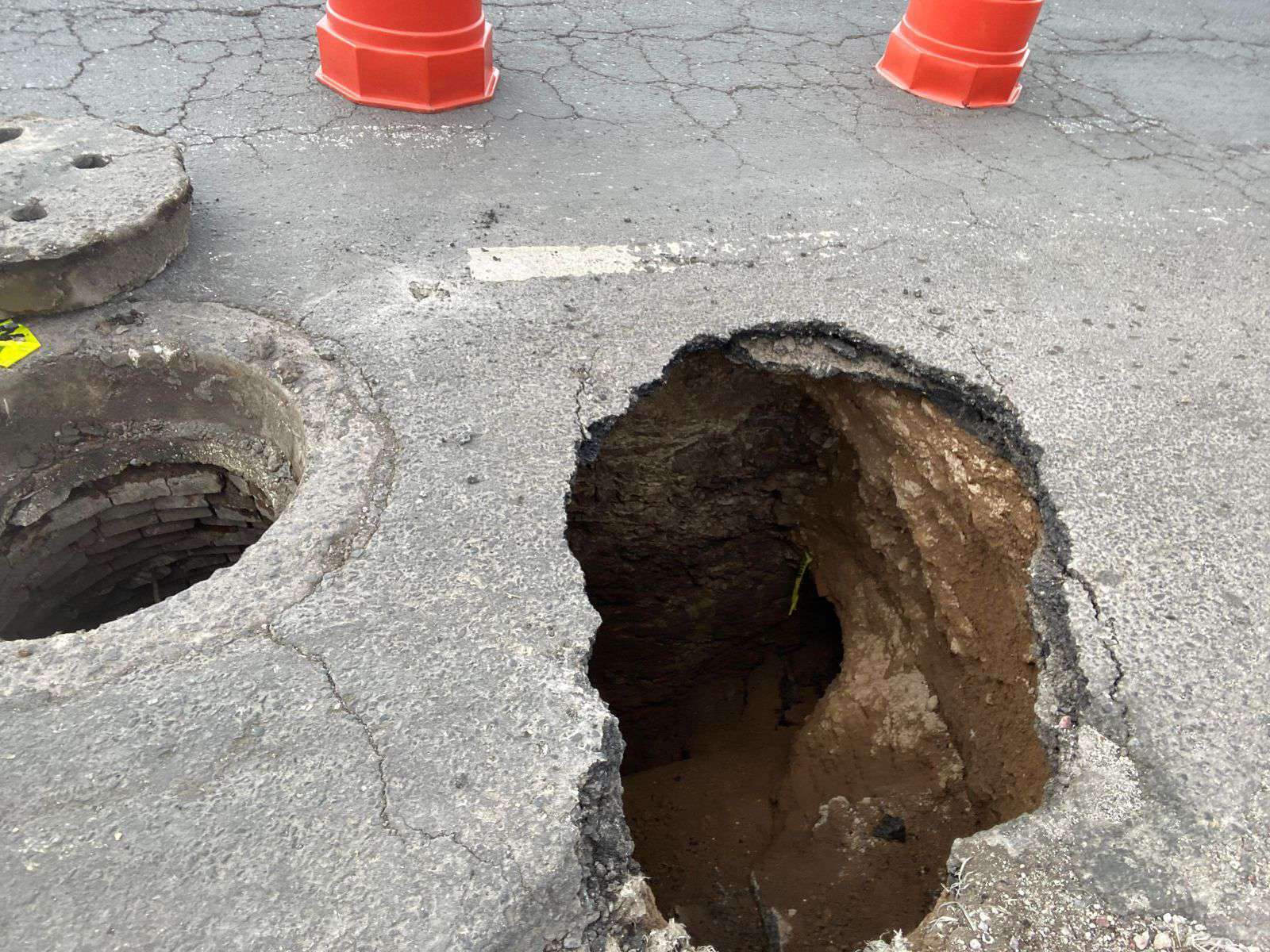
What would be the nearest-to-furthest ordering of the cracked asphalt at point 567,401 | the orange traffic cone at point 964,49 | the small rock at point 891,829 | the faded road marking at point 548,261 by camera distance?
1. the cracked asphalt at point 567,401
2. the small rock at point 891,829
3. the faded road marking at point 548,261
4. the orange traffic cone at point 964,49

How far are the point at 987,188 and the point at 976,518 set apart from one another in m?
1.94

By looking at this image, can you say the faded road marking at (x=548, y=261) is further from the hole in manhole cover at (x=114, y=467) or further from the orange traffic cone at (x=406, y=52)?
the orange traffic cone at (x=406, y=52)

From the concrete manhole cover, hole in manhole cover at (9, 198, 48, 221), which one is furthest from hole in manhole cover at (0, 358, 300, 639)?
hole in manhole cover at (9, 198, 48, 221)

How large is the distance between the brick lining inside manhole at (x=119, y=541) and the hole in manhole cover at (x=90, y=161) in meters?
1.03

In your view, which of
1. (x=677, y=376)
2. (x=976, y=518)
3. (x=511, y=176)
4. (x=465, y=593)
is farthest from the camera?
(x=511, y=176)

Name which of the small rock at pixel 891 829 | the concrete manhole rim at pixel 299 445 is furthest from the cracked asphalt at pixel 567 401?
the small rock at pixel 891 829

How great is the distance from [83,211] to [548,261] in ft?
4.74

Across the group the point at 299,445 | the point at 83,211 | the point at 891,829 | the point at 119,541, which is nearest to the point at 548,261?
the point at 299,445

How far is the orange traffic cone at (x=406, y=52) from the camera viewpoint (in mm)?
3826

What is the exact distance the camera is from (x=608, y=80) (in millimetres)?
4480

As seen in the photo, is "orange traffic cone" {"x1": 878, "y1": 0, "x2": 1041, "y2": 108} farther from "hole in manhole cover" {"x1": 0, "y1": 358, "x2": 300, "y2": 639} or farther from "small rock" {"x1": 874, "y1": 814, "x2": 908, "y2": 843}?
"hole in manhole cover" {"x1": 0, "y1": 358, "x2": 300, "y2": 639}

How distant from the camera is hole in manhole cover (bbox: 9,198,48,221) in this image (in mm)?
2664

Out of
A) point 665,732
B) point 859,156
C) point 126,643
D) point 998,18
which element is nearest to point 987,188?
point 859,156

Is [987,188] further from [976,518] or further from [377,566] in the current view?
[377,566]
